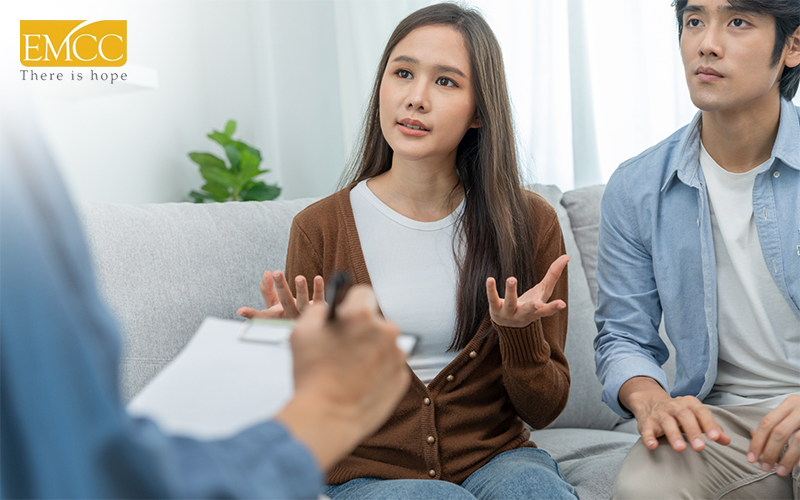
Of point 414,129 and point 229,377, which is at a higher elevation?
point 414,129

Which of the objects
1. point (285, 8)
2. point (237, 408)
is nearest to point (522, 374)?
point (237, 408)

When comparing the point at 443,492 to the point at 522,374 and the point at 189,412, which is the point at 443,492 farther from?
the point at 189,412

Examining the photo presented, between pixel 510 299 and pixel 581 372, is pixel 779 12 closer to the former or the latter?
pixel 510 299

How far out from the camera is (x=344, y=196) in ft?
4.71

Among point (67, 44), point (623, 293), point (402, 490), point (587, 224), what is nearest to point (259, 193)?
point (67, 44)

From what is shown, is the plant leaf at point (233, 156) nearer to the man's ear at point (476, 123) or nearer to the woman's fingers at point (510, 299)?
the man's ear at point (476, 123)

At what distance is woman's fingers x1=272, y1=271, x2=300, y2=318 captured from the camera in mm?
1042

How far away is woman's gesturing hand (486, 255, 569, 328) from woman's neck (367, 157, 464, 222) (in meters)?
0.38

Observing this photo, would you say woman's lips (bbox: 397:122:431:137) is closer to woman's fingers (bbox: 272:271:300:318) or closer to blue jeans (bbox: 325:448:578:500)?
woman's fingers (bbox: 272:271:300:318)

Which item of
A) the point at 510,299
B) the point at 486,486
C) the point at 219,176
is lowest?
the point at 486,486

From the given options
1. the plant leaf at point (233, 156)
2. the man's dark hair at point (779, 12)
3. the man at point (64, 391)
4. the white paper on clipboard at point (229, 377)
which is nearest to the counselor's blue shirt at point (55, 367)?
the man at point (64, 391)

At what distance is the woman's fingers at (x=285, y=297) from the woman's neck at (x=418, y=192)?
16.4 inches

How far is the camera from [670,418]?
111 cm

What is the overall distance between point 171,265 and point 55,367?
1.09 metres
